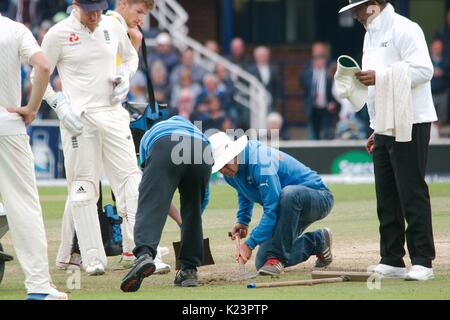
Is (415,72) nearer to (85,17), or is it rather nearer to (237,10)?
(85,17)

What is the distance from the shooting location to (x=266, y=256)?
986cm

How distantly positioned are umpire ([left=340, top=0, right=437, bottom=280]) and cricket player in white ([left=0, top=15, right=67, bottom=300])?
8.31 ft

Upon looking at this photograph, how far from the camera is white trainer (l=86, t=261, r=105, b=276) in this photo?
9.96m

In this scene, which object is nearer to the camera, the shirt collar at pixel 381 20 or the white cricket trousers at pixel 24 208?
the white cricket trousers at pixel 24 208

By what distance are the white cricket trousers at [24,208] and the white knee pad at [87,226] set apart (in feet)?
5.88

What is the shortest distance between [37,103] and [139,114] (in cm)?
327

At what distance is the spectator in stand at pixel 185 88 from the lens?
22.2 metres

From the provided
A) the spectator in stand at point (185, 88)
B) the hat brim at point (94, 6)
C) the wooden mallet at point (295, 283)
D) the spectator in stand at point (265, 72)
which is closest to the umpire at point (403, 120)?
→ the wooden mallet at point (295, 283)

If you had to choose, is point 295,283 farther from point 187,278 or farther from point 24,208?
point 24,208

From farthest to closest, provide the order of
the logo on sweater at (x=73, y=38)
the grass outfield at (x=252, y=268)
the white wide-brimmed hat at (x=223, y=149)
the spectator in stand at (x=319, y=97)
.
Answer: the spectator in stand at (x=319, y=97), the logo on sweater at (x=73, y=38), the white wide-brimmed hat at (x=223, y=149), the grass outfield at (x=252, y=268)

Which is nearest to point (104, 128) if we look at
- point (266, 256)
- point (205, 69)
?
point (266, 256)

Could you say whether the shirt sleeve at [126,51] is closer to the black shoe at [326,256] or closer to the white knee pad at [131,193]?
the white knee pad at [131,193]

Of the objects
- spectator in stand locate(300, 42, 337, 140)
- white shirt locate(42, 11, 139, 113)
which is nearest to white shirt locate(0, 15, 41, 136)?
white shirt locate(42, 11, 139, 113)

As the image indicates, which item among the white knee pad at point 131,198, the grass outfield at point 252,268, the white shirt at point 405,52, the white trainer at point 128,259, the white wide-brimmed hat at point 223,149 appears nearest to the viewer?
the grass outfield at point 252,268
